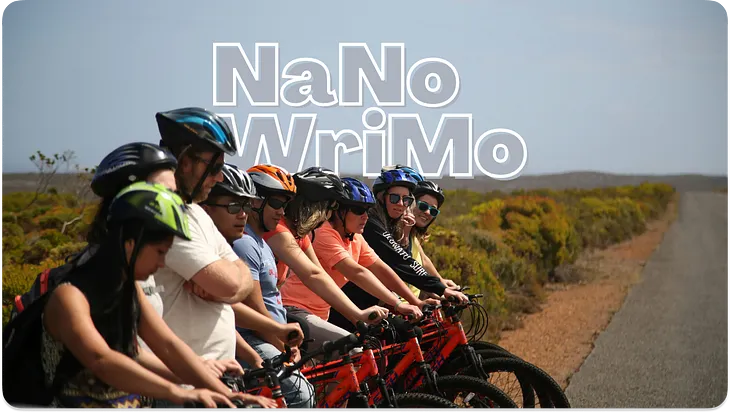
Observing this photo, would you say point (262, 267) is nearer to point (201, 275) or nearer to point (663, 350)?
point (201, 275)

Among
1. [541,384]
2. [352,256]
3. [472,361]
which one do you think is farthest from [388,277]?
[541,384]

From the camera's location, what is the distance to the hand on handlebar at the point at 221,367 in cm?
310

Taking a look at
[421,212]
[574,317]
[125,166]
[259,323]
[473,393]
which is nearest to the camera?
[125,166]

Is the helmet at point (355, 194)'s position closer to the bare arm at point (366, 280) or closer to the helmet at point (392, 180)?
the bare arm at point (366, 280)

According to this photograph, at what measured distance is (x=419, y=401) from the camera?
13.4 ft

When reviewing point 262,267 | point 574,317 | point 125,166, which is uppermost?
point 125,166

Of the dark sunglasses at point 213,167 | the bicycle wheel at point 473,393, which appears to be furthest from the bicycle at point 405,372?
the dark sunglasses at point 213,167

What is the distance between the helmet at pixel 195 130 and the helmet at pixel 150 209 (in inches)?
42.5

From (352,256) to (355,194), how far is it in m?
0.43

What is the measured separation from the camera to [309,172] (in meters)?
5.09

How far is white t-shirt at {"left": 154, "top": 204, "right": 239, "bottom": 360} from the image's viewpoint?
3182 millimetres

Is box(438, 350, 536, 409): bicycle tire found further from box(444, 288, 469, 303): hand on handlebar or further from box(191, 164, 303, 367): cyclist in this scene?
box(191, 164, 303, 367): cyclist

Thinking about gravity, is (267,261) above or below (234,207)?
below

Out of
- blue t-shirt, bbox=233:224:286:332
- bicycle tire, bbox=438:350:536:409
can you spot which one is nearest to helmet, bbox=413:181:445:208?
bicycle tire, bbox=438:350:536:409
